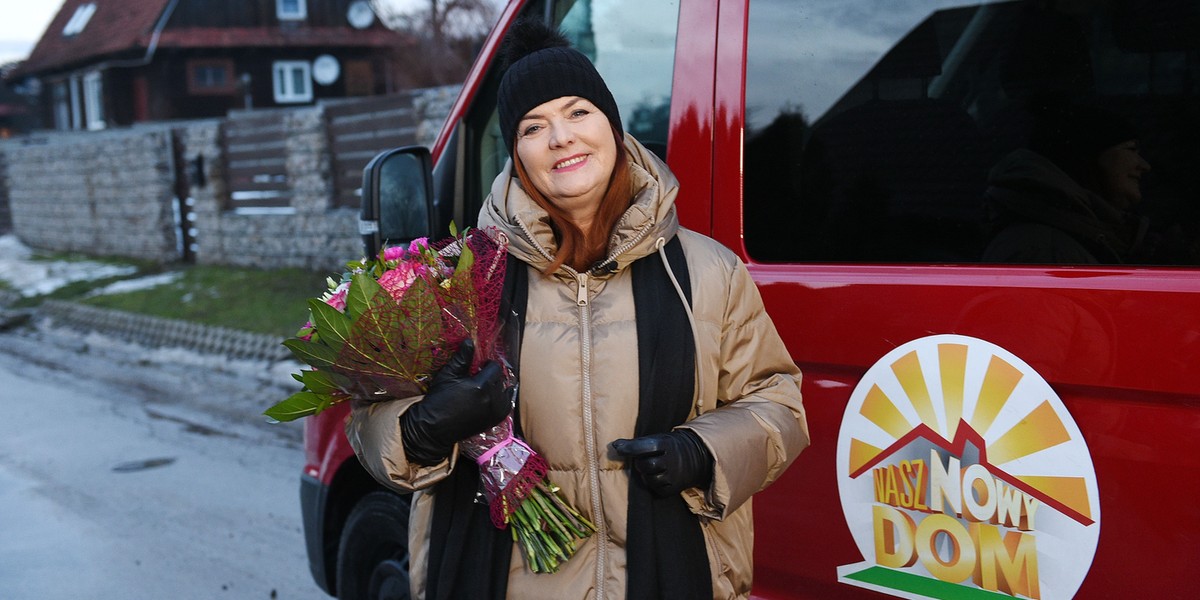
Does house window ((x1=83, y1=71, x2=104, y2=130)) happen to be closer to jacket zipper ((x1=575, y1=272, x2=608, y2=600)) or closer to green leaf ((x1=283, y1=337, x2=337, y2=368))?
green leaf ((x1=283, y1=337, x2=337, y2=368))

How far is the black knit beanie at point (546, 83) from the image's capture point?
1.99 metres

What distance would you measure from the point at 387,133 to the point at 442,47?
11603 mm

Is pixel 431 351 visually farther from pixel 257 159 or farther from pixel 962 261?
pixel 257 159

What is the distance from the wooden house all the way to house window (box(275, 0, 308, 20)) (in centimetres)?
4

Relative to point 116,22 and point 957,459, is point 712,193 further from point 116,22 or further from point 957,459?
point 116,22

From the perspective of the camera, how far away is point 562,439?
1915 mm

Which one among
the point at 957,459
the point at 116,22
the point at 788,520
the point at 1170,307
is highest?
the point at 116,22

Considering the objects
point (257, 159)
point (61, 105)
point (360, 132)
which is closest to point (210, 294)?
point (257, 159)

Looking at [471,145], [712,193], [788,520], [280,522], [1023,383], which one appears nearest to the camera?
[1023,383]

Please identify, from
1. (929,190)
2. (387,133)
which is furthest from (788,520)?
(387,133)

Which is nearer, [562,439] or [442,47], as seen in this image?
[562,439]

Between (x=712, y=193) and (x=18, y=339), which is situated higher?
(x=712, y=193)

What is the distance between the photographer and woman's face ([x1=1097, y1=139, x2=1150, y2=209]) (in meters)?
1.79

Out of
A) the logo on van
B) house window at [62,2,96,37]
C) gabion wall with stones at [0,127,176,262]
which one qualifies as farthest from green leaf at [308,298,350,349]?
house window at [62,2,96,37]
